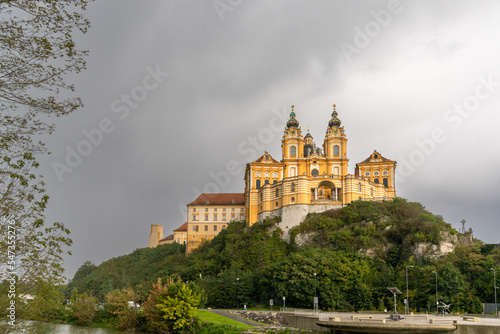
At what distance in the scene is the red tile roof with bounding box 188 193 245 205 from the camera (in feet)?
303

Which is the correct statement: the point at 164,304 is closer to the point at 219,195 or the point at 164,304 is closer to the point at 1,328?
the point at 1,328

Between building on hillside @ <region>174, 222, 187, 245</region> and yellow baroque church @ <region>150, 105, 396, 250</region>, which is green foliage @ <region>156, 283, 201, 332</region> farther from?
building on hillside @ <region>174, 222, 187, 245</region>

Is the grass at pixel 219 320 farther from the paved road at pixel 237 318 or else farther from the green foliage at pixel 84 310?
the green foliage at pixel 84 310

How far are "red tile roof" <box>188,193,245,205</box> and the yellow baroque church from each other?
3896mm

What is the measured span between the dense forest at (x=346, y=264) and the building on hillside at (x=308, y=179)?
2.83m

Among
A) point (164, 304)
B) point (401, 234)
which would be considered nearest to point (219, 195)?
point (401, 234)

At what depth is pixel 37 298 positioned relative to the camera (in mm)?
14352

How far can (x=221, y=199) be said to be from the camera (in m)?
94.3

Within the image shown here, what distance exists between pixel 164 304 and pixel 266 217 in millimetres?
35455

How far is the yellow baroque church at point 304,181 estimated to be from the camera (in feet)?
243

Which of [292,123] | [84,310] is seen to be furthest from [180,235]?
[84,310]

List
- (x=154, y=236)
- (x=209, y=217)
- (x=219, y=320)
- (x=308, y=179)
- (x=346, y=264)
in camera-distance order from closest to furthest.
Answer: (x=219, y=320) < (x=346, y=264) < (x=308, y=179) < (x=209, y=217) < (x=154, y=236)

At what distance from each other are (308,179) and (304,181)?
109 centimetres

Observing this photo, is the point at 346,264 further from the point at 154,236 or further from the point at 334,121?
the point at 154,236
